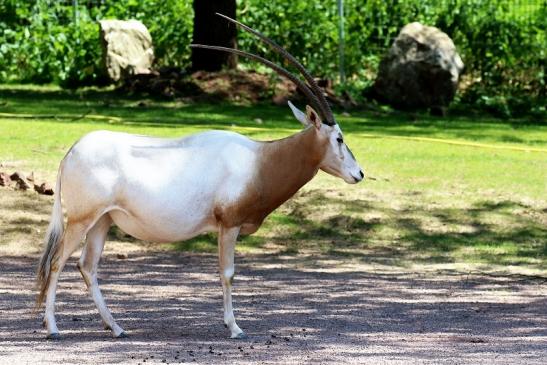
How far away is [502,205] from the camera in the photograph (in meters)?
14.9

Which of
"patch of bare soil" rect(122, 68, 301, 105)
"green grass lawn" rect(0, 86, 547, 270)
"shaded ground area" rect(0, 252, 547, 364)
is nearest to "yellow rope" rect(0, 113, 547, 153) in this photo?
"green grass lawn" rect(0, 86, 547, 270)

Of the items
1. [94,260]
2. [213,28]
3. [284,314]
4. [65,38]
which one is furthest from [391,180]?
[65,38]

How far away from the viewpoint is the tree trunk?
2170cm

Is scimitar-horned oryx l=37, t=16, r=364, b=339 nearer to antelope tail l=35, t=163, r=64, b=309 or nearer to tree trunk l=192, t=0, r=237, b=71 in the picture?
antelope tail l=35, t=163, r=64, b=309

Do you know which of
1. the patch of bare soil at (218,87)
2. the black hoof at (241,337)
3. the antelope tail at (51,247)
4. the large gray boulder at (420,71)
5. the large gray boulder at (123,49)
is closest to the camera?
the black hoof at (241,337)

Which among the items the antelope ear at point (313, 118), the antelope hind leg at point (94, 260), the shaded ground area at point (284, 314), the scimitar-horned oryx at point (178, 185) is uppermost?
the antelope ear at point (313, 118)

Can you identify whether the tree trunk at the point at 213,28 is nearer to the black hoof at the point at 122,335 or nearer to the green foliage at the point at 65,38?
the green foliage at the point at 65,38

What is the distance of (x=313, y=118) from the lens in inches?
354

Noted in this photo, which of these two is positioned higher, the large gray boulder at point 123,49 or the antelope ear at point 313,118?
the antelope ear at point 313,118

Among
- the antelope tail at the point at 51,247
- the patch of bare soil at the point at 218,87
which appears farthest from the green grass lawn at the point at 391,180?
the antelope tail at the point at 51,247

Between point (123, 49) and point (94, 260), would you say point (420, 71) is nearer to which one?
point (123, 49)

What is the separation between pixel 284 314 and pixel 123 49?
533 inches

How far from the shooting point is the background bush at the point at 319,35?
77.3 ft

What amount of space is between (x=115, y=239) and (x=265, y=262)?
1652 millimetres
